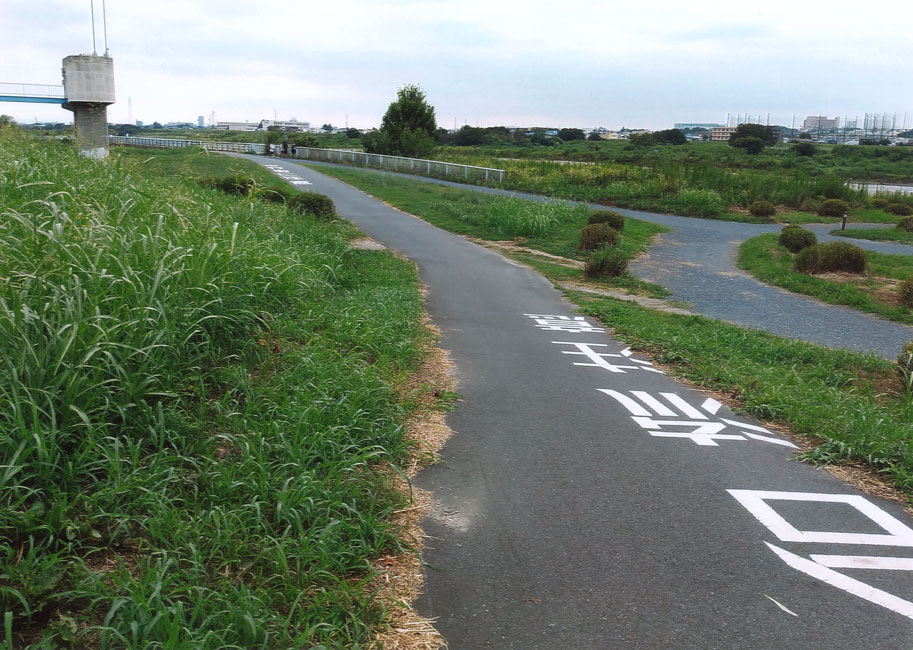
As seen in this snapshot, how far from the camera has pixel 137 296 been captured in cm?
493

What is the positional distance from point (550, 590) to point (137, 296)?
10.5 ft

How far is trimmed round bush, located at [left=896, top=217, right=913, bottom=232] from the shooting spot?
26.8m

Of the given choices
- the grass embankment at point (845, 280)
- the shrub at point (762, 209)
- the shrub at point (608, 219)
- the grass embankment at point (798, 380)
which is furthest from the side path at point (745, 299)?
the shrub at point (762, 209)

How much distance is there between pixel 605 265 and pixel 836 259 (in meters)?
5.71

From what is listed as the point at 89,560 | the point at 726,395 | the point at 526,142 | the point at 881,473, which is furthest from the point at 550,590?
the point at 526,142

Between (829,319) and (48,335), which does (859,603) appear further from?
(829,319)

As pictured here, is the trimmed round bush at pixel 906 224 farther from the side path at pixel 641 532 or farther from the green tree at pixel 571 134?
the green tree at pixel 571 134

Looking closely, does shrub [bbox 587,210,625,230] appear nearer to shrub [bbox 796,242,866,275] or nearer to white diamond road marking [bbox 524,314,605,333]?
shrub [bbox 796,242,866,275]

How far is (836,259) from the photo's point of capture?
1683 centimetres

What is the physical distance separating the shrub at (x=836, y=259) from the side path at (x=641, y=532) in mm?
11357

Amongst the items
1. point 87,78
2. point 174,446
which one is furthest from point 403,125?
point 174,446

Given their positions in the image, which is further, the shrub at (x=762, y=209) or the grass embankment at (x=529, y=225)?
the shrub at (x=762, y=209)

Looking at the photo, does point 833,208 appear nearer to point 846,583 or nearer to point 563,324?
point 563,324

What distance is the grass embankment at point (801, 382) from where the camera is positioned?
5598mm
